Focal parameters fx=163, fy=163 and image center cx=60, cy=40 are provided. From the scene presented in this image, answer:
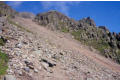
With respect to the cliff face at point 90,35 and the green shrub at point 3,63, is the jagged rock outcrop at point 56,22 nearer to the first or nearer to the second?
the cliff face at point 90,35

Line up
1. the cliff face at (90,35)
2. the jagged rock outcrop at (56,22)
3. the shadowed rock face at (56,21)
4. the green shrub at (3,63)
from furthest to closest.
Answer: the shadowed rock face at (56,21), the jagged rock outcrop at (56,22), the cliff face at (90,35), the green shrub at (3,63)

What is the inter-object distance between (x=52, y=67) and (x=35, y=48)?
3485mm

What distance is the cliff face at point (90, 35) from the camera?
34.3 meters

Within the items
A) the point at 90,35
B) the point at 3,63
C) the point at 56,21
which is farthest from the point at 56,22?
the point at 3,63

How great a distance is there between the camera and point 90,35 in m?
39.7

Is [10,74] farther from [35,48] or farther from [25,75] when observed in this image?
[35,48]

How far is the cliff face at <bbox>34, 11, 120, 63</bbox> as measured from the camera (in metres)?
34.3

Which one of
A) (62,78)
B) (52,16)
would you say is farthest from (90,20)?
(62,78)

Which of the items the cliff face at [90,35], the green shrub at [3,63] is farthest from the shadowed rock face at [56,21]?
the green shrub at [3,63]

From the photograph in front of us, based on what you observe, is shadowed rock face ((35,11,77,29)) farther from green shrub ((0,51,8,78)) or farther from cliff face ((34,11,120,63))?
green shrub ((0,51,8,78))

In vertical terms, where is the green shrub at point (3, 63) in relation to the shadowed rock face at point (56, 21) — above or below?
below

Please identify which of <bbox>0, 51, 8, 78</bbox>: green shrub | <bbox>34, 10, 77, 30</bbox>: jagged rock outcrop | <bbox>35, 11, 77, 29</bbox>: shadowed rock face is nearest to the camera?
<bbox>0, 51, 8, 78</bbox>: green shrub

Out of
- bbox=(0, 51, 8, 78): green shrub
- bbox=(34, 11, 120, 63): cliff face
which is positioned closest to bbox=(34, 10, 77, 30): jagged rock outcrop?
bbox=(34, 11, 120, 63): cliff face

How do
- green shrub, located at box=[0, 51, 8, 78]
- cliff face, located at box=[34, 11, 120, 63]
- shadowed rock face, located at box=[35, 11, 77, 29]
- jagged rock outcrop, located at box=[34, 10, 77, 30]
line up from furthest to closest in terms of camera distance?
shadowed rock face, located at box=[35, 11, 77, 29]
jagged rock outcrop, located at box=[34, 10, 77, 30]
cliff face, located at box=[34, 11, 120, 63]
green shrub, located at box=[0, 51, 8, 78]
